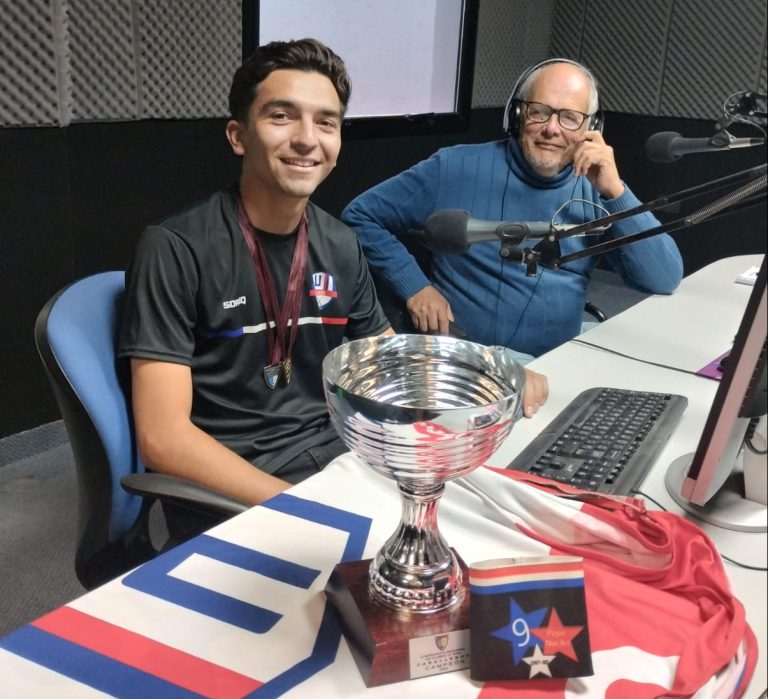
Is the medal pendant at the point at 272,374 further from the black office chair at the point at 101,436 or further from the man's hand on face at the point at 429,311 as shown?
the man's hand on face at the point at 429,311

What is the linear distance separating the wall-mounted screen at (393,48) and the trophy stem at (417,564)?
7.46 ft

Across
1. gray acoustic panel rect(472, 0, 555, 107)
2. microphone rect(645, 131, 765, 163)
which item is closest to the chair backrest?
microphone rect(645, 131, 765, 163)

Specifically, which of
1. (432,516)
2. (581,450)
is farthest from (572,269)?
(432,516)

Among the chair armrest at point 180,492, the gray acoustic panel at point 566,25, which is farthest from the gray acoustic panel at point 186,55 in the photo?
the gray acoustic panel at point 566,25

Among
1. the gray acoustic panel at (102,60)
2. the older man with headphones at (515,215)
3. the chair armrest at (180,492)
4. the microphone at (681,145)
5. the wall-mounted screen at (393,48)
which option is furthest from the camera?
the wall-mounted screen at (393,48)

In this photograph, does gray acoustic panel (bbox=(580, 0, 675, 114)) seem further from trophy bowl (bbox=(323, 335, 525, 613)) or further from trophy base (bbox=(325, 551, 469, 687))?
trophy base (bbox=(325, 551, 469, 687))

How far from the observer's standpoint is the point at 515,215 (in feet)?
6.44

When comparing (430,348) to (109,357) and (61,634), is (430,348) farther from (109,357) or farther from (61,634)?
(109,357)

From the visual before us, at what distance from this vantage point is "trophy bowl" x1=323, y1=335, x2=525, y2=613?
1.92 feet

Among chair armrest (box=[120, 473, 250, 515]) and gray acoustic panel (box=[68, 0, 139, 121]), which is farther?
gray acoustic panel (box=[68, 0, 139, 121])

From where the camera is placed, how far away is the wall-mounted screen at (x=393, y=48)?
270 cm

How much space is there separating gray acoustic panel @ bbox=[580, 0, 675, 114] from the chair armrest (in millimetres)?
3607

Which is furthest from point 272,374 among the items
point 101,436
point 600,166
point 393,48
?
point 393,48

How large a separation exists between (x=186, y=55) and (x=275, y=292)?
4.79ft
